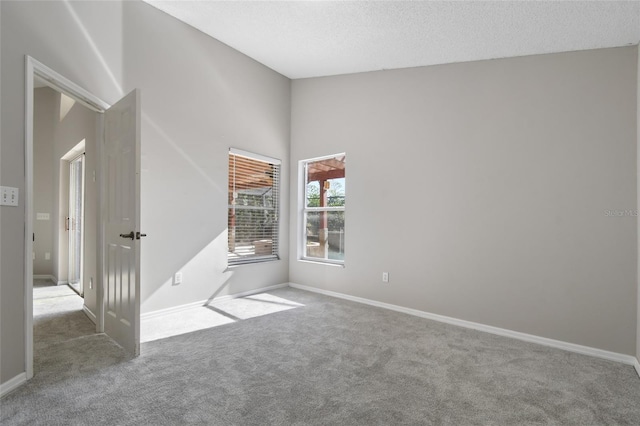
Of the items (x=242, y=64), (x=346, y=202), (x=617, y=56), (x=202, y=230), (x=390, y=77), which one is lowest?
(x=202, y=230)

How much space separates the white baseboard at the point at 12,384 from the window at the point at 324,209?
10.9 ft

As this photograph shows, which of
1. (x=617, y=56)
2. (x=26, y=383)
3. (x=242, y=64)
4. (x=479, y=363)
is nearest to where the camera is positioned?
(x=26, y=383)

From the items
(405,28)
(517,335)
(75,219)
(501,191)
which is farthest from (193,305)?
(405,28)

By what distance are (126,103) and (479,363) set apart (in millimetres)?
3538

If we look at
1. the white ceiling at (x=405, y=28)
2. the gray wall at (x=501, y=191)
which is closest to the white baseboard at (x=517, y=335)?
the gray wall at (x=501, y=191)

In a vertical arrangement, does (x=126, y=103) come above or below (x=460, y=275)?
above

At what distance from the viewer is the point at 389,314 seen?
374 cm

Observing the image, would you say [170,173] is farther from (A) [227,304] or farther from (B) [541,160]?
(B) [541,160]

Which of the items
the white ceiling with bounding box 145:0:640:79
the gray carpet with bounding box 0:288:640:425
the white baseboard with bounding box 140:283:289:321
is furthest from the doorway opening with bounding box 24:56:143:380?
the white ceiling with bounding box 145:0:640:79

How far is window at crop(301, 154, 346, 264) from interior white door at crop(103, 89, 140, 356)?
2.65 meters

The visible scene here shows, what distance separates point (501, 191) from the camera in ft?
10.5

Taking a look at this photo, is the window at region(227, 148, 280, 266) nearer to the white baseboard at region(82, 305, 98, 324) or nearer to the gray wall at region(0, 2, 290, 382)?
the gray wall at region(0, 2, 290, 382)

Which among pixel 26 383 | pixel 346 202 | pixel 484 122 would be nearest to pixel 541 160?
pixel 484 122

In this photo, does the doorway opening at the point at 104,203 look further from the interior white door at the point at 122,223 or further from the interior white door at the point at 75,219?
the interior white door at the point at 75,219
